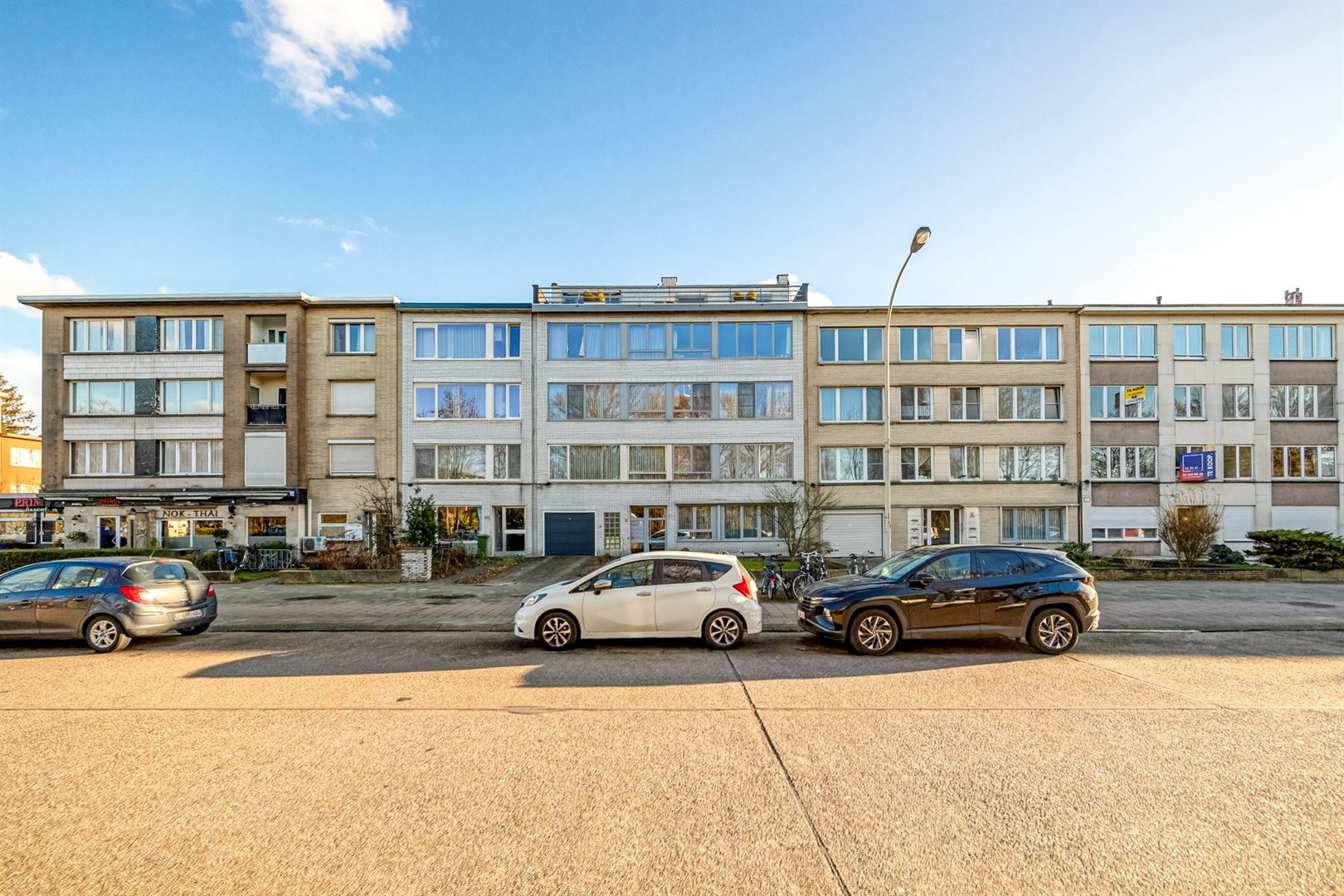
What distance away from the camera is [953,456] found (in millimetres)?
29406

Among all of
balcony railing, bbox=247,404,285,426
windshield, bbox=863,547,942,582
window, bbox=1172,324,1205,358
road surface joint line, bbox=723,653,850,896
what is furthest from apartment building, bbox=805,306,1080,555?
balcony railing, bbox=247,404,285,426

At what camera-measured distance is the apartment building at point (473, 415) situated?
95.7 feet

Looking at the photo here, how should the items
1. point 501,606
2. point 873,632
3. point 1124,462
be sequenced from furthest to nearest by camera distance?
point 1124,462 → point 501,606 → point 873,632

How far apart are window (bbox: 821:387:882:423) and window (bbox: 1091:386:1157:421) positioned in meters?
9.94

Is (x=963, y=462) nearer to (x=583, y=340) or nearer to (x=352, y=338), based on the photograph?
(x=583, y=340)

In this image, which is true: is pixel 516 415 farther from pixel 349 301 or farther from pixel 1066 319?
pixel 1066 319

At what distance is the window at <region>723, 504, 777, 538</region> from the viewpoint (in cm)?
2919

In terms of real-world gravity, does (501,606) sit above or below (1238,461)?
below

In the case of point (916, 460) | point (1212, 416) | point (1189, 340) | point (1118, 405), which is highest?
point (1189, 340)

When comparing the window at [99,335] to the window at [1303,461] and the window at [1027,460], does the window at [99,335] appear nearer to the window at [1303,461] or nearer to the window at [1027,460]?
the window at [1027,460]

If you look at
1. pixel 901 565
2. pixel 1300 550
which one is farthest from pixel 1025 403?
pixel 901 565

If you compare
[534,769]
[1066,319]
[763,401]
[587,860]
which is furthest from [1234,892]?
[1066,319]

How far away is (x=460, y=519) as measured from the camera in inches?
1150

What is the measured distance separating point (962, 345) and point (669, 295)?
1389 cm
